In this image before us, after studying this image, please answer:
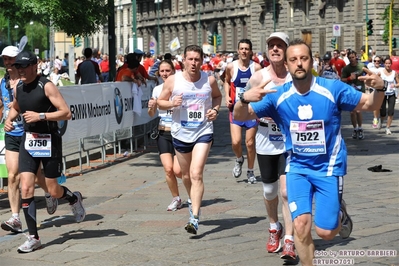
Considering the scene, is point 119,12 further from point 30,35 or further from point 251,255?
point 251,255

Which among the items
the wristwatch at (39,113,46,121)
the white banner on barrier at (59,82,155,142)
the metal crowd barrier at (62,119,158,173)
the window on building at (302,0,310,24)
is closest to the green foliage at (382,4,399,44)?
the window on building at (302,0,310,24)

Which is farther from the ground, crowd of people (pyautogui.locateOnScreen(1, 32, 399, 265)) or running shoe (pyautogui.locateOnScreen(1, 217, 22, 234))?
crowd of people (pyautogui.locateOnScreen(1, 32, 399, 265))

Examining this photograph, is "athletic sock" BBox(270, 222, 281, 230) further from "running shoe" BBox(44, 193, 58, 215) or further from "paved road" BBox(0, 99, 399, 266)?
"running shoe" BBox(44, 193, 58, 215)

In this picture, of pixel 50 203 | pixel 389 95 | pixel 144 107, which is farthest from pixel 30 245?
pixel 389 95

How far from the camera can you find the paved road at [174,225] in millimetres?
7891

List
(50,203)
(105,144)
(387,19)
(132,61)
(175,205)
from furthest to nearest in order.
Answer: (387,19) < (132,61) < (105,144) < (175,205) < (50,203)

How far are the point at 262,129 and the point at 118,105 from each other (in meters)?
8.04

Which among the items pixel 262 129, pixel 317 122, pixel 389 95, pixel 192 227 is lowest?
pixel 192 227

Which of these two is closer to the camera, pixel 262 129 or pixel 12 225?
pixel 262 129

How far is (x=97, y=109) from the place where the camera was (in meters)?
15.0

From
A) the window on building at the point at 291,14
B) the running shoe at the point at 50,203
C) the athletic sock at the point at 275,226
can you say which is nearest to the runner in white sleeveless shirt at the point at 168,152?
the running shoe at the point at 50,203

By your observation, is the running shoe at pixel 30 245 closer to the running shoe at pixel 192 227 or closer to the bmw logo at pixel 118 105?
the running shoe at pixel 192 227

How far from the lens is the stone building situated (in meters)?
65.6

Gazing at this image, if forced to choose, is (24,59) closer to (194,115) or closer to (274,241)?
(194,115)
